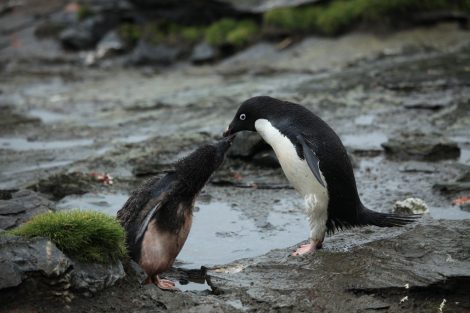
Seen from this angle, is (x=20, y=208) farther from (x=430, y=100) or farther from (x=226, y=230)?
(x=430, y=100)

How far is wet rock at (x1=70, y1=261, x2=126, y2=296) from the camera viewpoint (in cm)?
505

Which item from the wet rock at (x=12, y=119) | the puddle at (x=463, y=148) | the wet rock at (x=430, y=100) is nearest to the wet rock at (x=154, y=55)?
→ the wet rock at (x=12, y=119)

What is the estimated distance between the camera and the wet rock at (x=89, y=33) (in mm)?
21438

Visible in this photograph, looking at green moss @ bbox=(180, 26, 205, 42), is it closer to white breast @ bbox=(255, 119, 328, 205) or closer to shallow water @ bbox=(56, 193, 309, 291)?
shallow water @ bbox=(56, 193, 309, 291)

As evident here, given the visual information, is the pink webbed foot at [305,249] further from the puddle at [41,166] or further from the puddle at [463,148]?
the puddle at [41,166]

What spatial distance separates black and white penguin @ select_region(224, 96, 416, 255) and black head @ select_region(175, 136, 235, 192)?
1.95ft

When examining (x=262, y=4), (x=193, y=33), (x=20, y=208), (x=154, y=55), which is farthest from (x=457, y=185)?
(x=154, y=55)

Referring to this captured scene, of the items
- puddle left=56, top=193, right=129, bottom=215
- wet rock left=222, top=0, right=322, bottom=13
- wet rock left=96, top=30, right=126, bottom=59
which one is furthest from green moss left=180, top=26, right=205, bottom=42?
puddle left=56, top=193, right=129, bottom=215

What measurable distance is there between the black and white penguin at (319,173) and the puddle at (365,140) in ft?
11.9

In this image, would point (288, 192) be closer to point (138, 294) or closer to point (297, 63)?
point (138, 294)

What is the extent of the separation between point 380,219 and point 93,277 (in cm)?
258

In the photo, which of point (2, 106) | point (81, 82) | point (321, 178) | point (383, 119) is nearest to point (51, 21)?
point (81, 82)

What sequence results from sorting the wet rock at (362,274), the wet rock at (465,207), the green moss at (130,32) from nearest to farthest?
the wet rock at (362,274)
the wet rock at (465,207)
the green moss at (130,32)

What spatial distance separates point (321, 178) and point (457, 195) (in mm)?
2464
